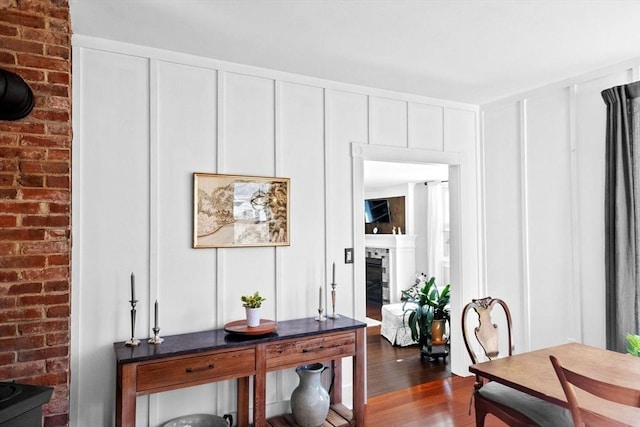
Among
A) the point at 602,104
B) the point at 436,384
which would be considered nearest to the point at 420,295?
the point at 436,384

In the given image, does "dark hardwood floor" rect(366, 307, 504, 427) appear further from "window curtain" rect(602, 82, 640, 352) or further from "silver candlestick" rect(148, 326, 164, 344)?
"silver candlestick" rect(148, 326, 164, 344)

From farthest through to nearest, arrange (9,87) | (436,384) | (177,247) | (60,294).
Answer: (436,384) → (177,247) → (60,294) → (9,87)

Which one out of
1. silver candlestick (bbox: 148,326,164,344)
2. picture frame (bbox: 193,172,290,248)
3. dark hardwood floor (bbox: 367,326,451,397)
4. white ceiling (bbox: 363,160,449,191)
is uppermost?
white ceiling (bbox: 363,160,449,191)

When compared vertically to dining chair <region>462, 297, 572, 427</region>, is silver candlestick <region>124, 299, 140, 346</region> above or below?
above

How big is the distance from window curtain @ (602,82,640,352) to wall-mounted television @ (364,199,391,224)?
220 inches

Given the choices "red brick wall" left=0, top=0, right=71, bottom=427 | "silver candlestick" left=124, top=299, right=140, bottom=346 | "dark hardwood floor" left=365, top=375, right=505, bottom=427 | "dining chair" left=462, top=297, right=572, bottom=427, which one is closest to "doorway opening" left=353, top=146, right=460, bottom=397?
"dark hardwood floor" left=365, top=375, right=505, bottom=427

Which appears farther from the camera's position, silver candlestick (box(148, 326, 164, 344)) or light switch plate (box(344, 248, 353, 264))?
light switch plate (box(344, 248, 353, 264))

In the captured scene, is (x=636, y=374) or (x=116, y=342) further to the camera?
(x=116, y=342)

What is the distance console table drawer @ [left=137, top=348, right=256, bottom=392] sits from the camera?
7.56 feet

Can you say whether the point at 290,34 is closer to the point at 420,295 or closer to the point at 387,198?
the point at 420,295

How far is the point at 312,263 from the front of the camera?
Result: 3297 mm

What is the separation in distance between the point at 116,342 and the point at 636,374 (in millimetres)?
2840

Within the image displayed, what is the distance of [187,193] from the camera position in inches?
112

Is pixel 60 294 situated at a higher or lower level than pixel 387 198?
lower
